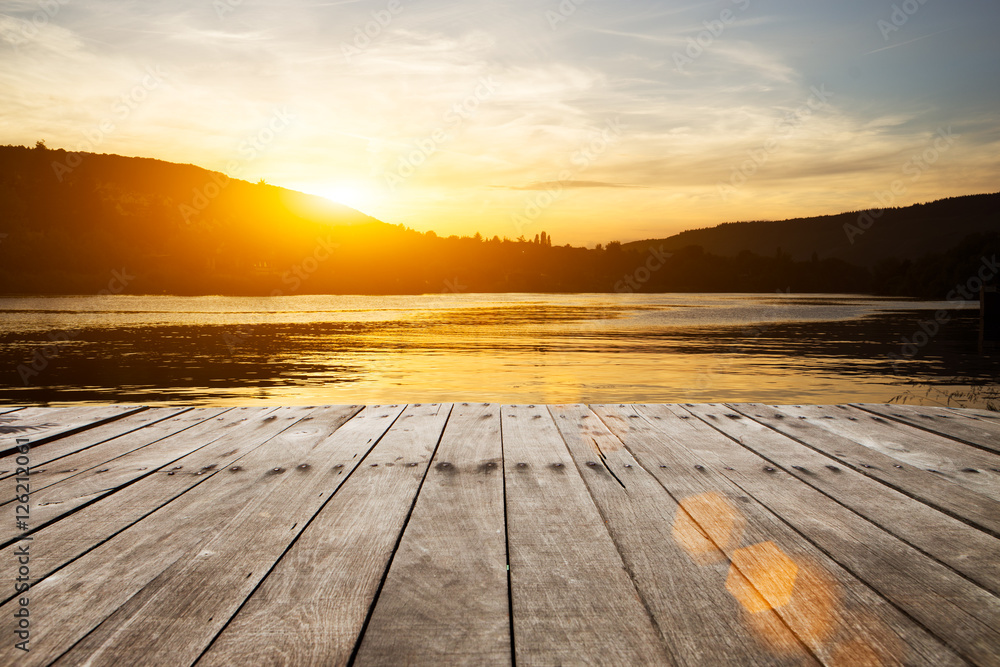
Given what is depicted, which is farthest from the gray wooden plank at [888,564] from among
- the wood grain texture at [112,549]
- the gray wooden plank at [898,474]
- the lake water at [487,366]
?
the lake water at [487,366]

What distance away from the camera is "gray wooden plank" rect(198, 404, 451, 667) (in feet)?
4.53

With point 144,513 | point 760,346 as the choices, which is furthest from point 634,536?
point 760,346

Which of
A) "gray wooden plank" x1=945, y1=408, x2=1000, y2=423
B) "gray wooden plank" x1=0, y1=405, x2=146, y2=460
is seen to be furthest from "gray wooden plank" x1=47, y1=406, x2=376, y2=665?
"gray wooden plank" x1=945, y1=408, x2=1000, y2=423

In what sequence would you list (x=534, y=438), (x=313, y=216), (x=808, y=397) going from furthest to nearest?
(x=313, y=216) → (x=808, y=397) → (x=534, y=438)

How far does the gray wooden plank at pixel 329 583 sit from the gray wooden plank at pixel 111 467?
3.27ft

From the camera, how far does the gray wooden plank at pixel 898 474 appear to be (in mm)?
2243

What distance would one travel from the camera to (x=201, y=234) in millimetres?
120250

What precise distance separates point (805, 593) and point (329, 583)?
4.33 feet

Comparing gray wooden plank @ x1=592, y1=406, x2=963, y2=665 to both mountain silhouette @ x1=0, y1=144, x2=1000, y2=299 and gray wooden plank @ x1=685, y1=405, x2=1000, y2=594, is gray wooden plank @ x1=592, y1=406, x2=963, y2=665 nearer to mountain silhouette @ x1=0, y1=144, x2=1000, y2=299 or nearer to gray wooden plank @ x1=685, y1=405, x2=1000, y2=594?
gray wooden plank @ x1=685, y1=405, x2=1000, y2=594

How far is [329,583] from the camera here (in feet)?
5.56

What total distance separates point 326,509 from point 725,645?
150 centimetres

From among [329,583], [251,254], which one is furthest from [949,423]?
[251,254]

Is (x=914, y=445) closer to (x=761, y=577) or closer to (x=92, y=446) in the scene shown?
(x=761, y=577)

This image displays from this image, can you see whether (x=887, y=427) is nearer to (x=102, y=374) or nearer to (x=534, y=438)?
(x=534, y=438)
